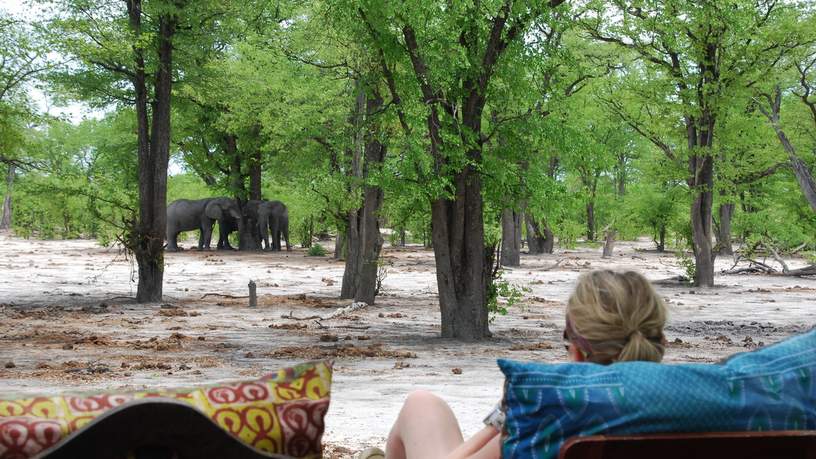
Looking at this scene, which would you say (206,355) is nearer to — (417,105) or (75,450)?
(417,105)

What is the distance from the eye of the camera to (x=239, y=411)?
226cm

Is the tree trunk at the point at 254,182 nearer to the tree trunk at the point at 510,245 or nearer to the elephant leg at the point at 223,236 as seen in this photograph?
the elephant leg at the point at 223,236

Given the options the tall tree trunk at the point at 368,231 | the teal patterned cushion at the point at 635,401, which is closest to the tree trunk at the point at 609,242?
the tall tree trunk at the point at 368,231

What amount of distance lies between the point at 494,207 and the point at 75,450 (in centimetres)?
1216

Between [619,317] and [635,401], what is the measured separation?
330 mm

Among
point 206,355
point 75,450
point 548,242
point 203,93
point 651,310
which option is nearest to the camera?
point 75,450

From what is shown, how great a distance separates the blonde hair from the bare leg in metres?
0.77

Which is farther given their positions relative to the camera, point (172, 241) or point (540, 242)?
point (540, 242)

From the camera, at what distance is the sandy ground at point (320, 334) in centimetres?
958

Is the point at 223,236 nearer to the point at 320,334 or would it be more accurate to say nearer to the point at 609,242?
the point at 609,242

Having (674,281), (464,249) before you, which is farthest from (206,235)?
(464,249)

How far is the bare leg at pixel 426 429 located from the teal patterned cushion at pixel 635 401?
0.77 metres

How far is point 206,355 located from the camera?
12.0 metres

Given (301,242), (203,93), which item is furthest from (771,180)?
(203,93)
